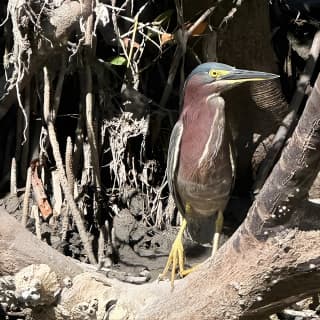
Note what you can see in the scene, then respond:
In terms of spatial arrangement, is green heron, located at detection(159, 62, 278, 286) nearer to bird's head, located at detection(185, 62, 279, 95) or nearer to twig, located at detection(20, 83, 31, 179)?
bird's head, located at detection(185, 62, 279, 95)

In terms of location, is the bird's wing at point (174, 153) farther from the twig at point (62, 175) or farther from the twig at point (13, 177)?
the twig at point (13, 177)

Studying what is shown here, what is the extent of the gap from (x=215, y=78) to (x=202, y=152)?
0.83ft

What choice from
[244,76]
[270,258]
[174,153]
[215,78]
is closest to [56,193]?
[174,153]

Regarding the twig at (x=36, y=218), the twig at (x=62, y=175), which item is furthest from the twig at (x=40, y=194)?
the twig at (x=62, y=175)

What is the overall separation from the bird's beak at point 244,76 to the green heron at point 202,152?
1 centimetres

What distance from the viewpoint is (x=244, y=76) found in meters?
2.33

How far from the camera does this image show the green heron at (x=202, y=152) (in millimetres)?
2500

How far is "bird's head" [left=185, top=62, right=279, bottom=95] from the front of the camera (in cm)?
237

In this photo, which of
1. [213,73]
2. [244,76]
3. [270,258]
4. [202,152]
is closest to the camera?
[270,258]

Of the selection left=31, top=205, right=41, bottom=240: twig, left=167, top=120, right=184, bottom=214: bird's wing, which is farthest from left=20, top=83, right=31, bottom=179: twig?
left=167, top=120, right=184, bottom=214: bird's wing

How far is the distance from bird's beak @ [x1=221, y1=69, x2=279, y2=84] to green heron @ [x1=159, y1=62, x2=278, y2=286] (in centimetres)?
1

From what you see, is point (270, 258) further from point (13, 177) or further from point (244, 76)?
point (13, 177)

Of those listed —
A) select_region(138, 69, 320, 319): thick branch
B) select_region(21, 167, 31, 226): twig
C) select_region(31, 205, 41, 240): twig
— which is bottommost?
select_region(31, 205, 41, 240): twig

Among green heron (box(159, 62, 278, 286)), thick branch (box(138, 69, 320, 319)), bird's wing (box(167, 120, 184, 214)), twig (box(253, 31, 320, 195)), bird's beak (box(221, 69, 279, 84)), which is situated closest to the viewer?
thick branch (box(138, 69, 320, 319))
